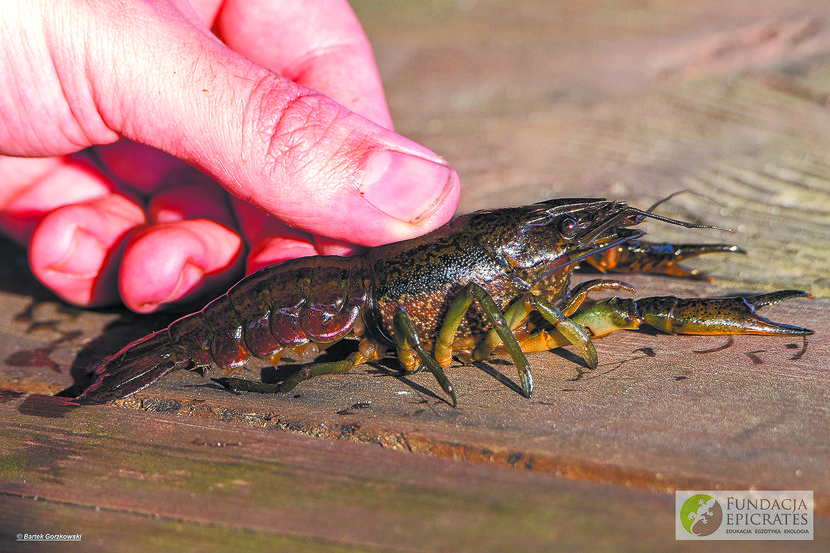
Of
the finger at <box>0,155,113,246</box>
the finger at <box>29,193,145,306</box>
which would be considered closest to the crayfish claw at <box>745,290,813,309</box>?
the finger at <box>29,193,145,306</box>

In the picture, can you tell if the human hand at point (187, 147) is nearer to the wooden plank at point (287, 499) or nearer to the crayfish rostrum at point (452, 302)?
the crayfish rostrum at point (452, 302)

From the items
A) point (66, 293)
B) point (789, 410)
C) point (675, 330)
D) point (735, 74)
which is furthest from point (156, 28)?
point (735, 74)

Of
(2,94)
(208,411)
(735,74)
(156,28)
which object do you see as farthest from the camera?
(735,74)

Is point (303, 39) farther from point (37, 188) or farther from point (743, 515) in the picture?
point (743, 515)

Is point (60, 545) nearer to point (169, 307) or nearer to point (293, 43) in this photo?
point (169, 307)

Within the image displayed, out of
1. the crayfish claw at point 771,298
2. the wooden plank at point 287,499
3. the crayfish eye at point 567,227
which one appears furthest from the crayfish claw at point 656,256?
the wooden plank at point 287,499

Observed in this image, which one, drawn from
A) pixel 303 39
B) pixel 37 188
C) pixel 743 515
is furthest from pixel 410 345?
pixel 37 188
